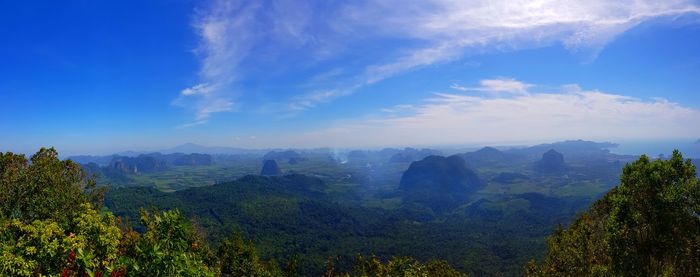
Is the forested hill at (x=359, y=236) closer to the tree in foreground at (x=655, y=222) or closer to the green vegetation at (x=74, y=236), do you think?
the green vegetation at (x=74, y=236)

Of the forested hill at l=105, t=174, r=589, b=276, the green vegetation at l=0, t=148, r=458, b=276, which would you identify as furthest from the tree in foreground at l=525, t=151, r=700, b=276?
the forested hill at l=105, t=174, r=589, b=276

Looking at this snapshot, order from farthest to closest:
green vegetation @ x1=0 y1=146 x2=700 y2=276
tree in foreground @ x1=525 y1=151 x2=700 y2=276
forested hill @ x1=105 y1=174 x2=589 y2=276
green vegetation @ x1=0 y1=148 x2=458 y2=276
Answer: forested hill @ x1=105 y1=174 x2=589 y2=276
tree in foreground @ x1=525 y1=151 x2=700 y2=276
green vegetation @ x1=0 y1=146 x2=700 y2=276
green vegetation @ x1=0 y1=148 x2=458 y2=276

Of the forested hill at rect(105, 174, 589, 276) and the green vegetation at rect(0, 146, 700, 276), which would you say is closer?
the green vegetation at rect(0, 146, 700, 276)

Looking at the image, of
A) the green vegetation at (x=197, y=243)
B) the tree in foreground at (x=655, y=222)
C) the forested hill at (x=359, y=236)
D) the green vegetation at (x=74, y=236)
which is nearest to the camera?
the green vegetation at (x=74, y=236)

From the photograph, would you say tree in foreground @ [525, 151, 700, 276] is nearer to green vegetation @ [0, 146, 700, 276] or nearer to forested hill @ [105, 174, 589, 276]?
green vegetation @ [0, 146, 700, 276]

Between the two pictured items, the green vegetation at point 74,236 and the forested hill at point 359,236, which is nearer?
the green vegetation at point 74,236

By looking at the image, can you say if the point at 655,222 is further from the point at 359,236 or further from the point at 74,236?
the point at 359,236

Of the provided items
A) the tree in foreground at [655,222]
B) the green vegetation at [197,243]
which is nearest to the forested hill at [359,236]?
the green vegetation at [197,243]

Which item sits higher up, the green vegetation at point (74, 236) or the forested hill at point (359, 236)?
the green vegetation at point (74, 236)

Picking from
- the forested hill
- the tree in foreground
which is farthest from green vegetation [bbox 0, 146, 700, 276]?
the forested hill

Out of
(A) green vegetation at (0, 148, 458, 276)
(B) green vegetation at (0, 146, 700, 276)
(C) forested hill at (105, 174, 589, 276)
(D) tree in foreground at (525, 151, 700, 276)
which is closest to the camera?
(A) green vegetation at (0, 148, 458, 276)

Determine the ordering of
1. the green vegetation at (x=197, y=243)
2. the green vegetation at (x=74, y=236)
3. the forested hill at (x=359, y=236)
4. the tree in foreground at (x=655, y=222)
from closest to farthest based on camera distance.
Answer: the green vegetation at (x=74, y=236), the green vegetation at (x=197, y=243), the tree in foreground at (x=655, y=222), the forested hill at (x=359, y=236)

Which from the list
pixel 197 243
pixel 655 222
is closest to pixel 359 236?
pixel 197 243

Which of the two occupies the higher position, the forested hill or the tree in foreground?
the tree in foreground
